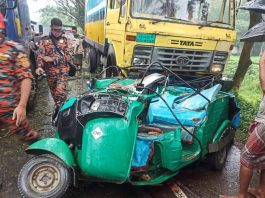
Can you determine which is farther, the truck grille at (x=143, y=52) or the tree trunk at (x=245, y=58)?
the tree trunk at (x=245, y=58)

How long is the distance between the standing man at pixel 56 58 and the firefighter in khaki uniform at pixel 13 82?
198 centimetres

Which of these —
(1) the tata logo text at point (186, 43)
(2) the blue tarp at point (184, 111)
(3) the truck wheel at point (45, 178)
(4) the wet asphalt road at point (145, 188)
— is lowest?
(4) the wet asphalt road at point (145, 188)

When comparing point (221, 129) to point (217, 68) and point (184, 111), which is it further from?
point (217, 68)

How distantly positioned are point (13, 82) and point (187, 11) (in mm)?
4190

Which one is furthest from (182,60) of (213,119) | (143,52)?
(213,119)

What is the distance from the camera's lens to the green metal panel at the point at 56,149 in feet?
9.48

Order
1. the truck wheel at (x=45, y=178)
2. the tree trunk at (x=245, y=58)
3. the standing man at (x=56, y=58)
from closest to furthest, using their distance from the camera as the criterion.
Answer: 1. the truck wheel at (x=45, y=178)
2. the standing man at (x=56, y=58)
3. the tree trunk at (x=245, y=58)

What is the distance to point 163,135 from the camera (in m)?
3.18

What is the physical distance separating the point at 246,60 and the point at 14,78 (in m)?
7.32

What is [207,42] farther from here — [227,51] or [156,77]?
[156,77]

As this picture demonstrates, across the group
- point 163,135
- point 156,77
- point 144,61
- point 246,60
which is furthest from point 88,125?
point 246,60

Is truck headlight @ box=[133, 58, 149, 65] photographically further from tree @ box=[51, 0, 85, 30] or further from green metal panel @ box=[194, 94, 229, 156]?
tree @ box=[51, 0, 85, 30]

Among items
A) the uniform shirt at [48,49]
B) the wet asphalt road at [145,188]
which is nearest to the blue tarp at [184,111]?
the wet asphalt road at [145,188]

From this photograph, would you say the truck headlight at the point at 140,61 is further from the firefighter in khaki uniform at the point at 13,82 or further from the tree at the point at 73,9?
the tree at the point at 73,9
